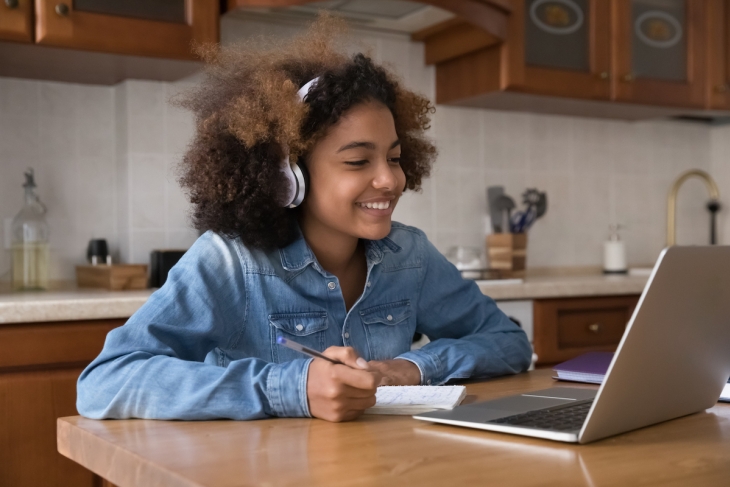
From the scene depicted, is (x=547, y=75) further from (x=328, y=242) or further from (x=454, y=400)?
(x=454, y=400)

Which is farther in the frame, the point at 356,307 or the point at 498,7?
the point at 498,7

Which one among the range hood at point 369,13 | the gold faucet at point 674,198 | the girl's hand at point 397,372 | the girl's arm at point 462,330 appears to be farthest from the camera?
the gold faucet at point 674,198

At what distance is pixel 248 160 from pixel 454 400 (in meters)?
0.57

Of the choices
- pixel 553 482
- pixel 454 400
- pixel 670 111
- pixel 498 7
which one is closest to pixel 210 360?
pixel 454 400

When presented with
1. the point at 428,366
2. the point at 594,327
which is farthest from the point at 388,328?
the point at 594,327

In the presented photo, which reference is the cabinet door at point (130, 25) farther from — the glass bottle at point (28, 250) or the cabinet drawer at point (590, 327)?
the cabinet drawer at point (590, 327)

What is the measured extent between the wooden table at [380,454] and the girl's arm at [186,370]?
0.02 metres

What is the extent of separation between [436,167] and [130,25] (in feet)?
4.29

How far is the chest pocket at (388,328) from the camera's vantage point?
1441 mm

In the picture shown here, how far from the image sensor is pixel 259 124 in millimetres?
1351

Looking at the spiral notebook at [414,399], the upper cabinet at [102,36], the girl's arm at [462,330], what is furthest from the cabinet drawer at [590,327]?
the spiral notebook at [414,399]

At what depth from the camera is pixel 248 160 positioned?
1.40m

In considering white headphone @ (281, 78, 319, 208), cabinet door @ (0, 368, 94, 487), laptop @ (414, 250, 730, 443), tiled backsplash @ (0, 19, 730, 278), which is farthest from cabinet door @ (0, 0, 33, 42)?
laptop @ (414, 250, 730, 443)

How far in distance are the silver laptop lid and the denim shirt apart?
1.22 ft
